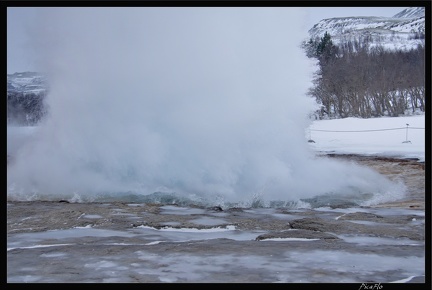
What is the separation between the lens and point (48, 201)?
3.50m

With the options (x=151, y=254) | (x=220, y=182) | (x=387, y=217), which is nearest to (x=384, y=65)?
(x=387, y=217)

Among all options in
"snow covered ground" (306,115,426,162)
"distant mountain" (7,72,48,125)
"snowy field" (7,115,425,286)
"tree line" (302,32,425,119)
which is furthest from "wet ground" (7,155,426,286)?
"tree line" (302,32,425,119)

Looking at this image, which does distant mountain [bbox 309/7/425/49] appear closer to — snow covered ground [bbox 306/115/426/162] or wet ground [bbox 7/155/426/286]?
snow covered ground [bbox 306/115/426/162]

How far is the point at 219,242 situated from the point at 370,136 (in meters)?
2.05

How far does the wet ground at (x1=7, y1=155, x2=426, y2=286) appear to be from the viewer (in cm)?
277

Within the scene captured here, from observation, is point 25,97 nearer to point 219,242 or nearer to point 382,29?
point 219,242

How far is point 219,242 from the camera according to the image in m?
3.28

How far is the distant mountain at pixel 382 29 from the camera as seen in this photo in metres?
3.42

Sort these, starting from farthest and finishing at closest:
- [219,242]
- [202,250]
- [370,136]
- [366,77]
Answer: [370,136], [366,77], [219,242], [202,250]

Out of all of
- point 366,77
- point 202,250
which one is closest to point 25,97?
point 202,250

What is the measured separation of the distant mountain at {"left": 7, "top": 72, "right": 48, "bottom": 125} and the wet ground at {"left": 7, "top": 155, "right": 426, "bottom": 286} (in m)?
0.55

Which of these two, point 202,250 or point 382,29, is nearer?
point 202,250
